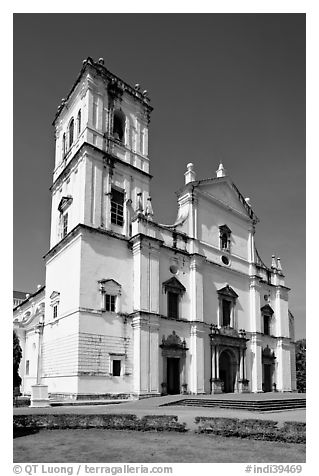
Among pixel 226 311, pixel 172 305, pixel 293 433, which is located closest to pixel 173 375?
pixel 172 305

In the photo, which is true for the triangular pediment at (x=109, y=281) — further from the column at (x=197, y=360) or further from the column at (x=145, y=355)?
the column at (x=197, y=360)

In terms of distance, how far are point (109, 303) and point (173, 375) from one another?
6822mm

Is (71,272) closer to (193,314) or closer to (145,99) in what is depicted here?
(193,314)

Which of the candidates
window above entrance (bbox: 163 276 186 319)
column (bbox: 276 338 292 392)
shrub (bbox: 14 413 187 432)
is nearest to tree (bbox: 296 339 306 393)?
column (bbox: 276 338 292 392)

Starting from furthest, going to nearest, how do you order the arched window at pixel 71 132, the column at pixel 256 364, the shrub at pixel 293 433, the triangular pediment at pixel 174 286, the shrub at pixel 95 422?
the column at pixel 256 364
the arched window at pixel 71 132
the triangular pediment at pixel 174 286
the shrub at pixel 95 422
the shrub at pixel 293 433

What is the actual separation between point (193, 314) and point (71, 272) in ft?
30.0

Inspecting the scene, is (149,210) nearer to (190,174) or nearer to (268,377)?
(190,174)

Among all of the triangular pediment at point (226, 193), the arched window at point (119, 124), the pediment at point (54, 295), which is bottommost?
the pediment at point (54, 295)

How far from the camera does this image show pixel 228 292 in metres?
36.5

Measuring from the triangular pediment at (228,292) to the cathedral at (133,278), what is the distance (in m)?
0.17

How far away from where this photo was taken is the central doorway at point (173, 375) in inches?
1204

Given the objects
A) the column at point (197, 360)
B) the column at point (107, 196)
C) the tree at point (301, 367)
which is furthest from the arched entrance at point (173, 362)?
the tree at point (301, 367)

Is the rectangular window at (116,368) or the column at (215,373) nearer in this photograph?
the rectangular window at (116,368)

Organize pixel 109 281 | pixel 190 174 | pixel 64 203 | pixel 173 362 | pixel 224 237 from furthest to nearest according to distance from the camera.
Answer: pixel 224 237 → pixel 190 174 → pixel 64 203 → pixel 173 362 → pixel 109 281
